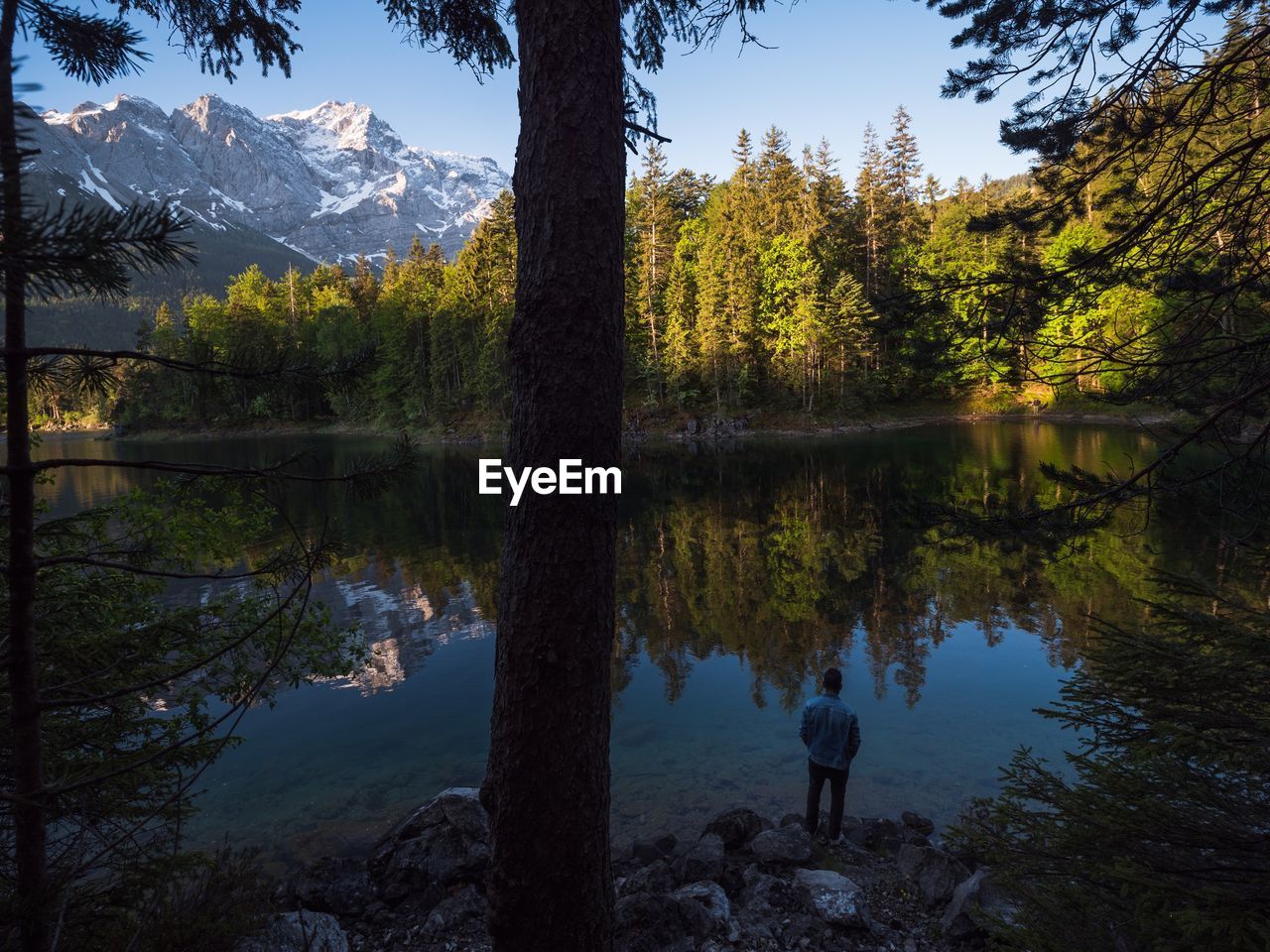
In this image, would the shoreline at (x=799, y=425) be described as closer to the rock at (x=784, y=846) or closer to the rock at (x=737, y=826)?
the rock at (x=737, y=826)

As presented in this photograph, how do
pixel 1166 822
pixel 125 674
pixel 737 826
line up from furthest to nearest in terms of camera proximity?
pixel 737 826 < pixel 125 674 < pixel 1166 822

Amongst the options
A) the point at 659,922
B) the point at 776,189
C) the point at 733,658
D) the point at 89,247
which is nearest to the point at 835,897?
the point at 659,922

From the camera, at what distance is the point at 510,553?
3.08 meters

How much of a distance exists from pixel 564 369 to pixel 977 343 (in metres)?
2.86

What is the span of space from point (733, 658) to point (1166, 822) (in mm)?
8208

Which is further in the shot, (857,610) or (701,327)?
(701,327)

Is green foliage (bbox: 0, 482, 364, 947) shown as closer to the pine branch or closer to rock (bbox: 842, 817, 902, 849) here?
the pine branch

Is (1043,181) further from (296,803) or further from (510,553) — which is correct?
(296,803)

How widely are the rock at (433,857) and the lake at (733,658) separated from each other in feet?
3.60

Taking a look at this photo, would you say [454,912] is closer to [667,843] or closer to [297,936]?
[297,936]

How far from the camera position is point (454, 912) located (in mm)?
5145

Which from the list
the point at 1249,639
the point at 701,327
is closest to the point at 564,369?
the point at 1249,639

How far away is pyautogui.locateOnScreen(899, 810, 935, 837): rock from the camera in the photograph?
6859 mm

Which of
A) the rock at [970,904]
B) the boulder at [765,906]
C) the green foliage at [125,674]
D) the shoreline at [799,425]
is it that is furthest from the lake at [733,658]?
the shoreline at [799,425]
